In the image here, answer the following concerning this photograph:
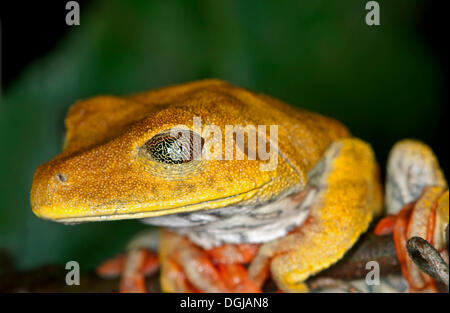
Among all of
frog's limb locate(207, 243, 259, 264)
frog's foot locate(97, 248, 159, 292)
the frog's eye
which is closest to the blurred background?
frog's foot locate(97, 248, 159, 292)

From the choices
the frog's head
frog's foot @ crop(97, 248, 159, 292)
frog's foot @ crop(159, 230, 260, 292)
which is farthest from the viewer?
frog's foot @ crop(97, 248, 159, 292)

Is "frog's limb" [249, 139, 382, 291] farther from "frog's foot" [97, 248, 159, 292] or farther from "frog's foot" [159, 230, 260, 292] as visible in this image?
"frog's foot" [97, 248, 159, 292]

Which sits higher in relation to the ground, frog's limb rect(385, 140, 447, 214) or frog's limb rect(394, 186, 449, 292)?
frog's limb rect(385, 140, 447, 214)

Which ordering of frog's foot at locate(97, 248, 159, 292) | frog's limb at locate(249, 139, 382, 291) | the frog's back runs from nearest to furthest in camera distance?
the frog's back
frog's limb at locate(249, 139, 382, 291)
frog's foot at locate(97, 248, 159, 292)

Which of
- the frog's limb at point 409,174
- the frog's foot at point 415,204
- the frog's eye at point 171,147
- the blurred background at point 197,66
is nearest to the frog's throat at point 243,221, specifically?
the frog's eye at point 171,147

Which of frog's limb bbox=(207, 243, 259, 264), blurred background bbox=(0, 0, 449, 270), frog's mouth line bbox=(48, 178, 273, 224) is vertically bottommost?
frog's limb bbox=(207, 243, 259, 264)

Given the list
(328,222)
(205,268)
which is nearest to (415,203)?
(328,222)

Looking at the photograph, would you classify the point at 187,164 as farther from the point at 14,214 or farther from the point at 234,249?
the point at 14,214
